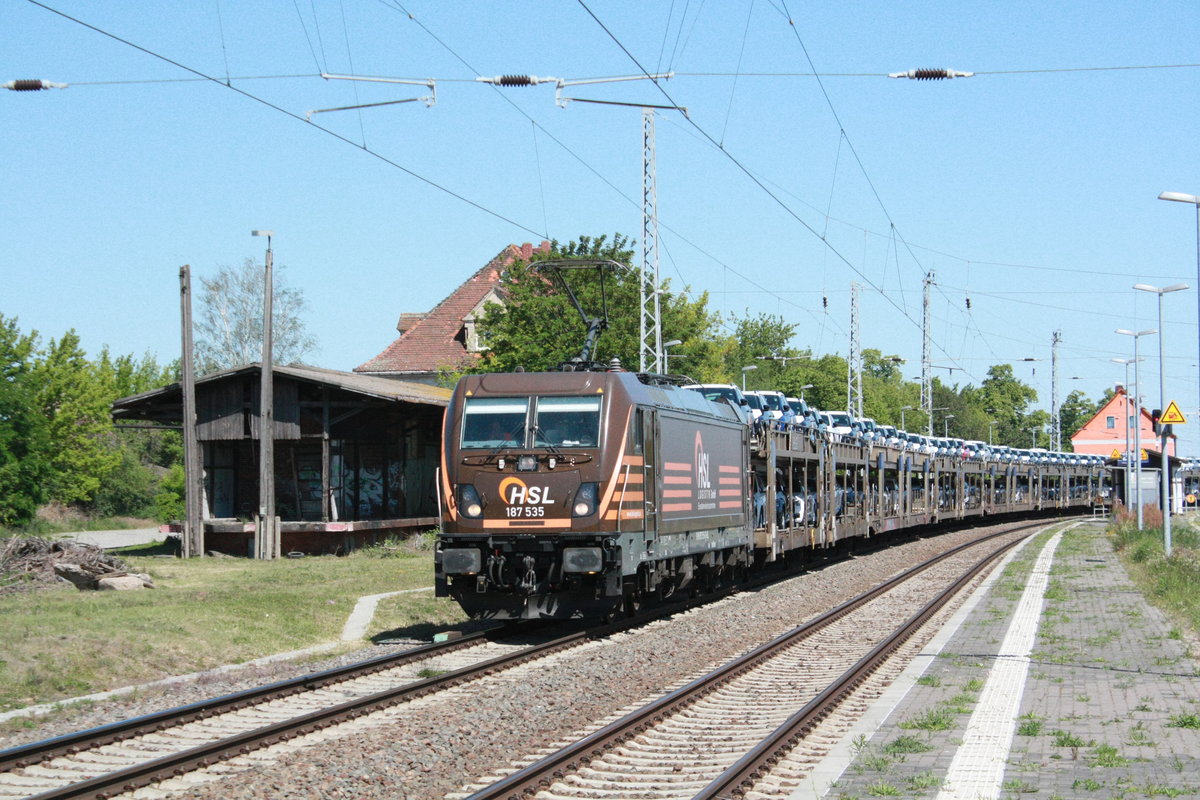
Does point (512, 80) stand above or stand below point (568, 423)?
above

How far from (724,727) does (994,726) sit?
2231 millimetres

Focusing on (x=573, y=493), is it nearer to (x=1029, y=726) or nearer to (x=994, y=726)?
(x=994, y=726)

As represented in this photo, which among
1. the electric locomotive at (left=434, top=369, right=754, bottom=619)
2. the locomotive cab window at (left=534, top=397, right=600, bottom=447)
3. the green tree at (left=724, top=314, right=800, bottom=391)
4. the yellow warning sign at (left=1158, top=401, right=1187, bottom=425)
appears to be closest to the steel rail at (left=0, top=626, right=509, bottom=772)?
the electric locomotive at (left=434, top=369, right=754, bottom=619)

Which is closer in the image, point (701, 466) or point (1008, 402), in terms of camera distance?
point (701, 466)

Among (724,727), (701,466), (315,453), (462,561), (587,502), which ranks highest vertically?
(315,453)

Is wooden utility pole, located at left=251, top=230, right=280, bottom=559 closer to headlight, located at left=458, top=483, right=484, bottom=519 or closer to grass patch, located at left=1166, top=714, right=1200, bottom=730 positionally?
headlight, located at left=458, top=483, right=484, bottom=519

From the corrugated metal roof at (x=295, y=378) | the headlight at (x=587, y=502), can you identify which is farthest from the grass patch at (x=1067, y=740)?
the corrugated metal roof at (x=295, y=378)

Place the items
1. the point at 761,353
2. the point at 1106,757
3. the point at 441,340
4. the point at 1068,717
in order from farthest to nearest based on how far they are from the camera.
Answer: the point at 761,353
the point at 441,340
the point at 1068,717
the point at 1106,757

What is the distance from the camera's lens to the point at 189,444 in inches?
1179

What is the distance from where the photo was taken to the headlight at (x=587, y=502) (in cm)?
1606

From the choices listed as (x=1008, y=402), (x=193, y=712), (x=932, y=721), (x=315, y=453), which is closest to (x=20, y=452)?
(x=315, y=453)

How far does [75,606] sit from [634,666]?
855 cm

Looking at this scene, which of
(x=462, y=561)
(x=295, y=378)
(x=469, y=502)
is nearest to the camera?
(x=462, y=561)

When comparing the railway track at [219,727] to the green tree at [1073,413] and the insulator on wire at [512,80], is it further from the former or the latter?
the green tree at [1073,413]
